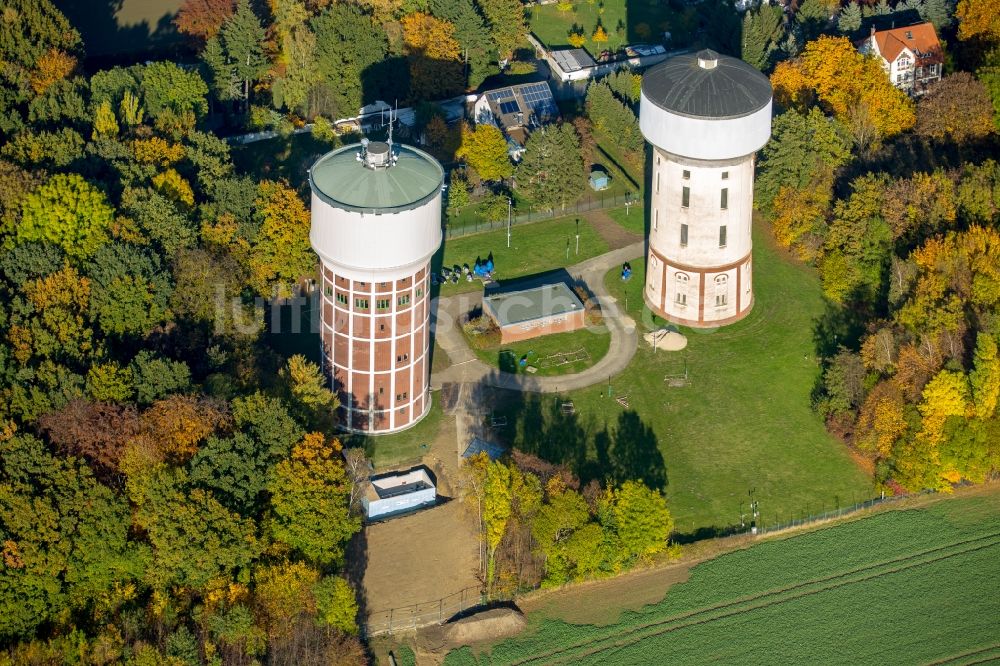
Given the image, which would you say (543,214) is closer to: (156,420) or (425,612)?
(156,420)

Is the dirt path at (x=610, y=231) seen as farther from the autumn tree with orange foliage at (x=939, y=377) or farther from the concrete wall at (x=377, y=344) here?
the autumn tree with orange foliage at (x=939, y=377)

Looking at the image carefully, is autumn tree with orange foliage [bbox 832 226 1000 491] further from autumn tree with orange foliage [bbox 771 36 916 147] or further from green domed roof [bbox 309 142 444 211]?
green domed roof [bbox 309 142 444 211]

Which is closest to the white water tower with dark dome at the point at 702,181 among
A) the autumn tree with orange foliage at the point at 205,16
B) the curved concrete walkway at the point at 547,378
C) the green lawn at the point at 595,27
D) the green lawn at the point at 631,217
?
the curved concrete walkway at the point at 547,378

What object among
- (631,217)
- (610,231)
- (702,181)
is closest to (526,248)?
(610,231)

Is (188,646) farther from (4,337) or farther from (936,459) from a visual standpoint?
(936,459)

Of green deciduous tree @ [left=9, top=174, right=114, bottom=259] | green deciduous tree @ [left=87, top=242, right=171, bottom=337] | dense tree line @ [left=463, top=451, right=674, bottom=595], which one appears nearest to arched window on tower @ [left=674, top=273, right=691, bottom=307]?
dense tree line @ [left=463, top=451, right=674, bottom=595]

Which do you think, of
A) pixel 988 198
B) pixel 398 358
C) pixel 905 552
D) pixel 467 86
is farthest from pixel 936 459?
pixel 467 86
